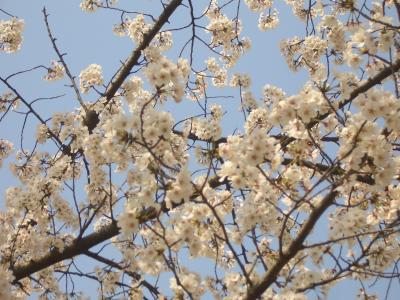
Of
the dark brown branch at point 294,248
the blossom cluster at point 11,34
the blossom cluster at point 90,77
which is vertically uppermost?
the blossom cluster at point 11,34

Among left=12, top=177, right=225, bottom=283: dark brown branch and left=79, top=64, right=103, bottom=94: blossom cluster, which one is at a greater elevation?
left=79, top=64, right=103, bottom=94: blossom cluster

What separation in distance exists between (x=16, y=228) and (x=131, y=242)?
1605mm

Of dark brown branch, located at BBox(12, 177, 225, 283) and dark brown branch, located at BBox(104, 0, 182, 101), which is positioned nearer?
dark brown branch, located at BBox(12, 177, 225, 283)

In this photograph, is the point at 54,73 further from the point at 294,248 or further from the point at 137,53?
the point at 294,248

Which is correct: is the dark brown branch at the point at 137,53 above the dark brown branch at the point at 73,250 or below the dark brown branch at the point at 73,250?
above

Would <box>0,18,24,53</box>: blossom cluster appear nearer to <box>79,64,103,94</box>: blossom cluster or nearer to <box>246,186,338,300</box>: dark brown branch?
<box>79,64,103,94</box>: blossom cluster

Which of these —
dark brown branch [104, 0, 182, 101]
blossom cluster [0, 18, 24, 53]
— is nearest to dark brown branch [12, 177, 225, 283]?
dark brown branch [104, 0, 182, 101]

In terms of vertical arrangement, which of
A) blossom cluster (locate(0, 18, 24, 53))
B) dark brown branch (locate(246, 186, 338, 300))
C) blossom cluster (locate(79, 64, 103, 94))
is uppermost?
blossom cluster (locate(0, 18, 24, 53))

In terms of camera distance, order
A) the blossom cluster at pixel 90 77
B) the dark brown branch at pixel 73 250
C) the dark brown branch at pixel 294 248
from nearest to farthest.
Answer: the dark brown branch at pixel 294 248 → the dark brown branch at pixel 73 250 → the blossom cluster at pixel 90 77

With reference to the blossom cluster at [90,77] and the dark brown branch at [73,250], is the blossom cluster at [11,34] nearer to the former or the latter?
the blossom cluster at [90,77]

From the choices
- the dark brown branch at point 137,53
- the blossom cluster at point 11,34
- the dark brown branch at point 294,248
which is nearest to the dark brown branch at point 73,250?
the dark brown branch at point 294,248

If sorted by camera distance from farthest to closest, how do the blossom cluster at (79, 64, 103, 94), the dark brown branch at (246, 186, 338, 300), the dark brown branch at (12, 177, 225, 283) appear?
the blossom cluster at (79, 64, 103, 94)
the dark brown branch at (12, 177, 225, 283)
the dark brown branch at (246, 186, 338, 300)

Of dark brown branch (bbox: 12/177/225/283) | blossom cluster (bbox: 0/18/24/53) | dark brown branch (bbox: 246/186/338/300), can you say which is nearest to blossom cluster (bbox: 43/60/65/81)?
blossom cluster (bbox: 0/18/24/53)

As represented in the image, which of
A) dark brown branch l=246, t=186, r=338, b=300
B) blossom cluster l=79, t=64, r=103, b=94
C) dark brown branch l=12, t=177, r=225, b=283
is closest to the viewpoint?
dark brown branch l=246, t=186, r=338, b=300
